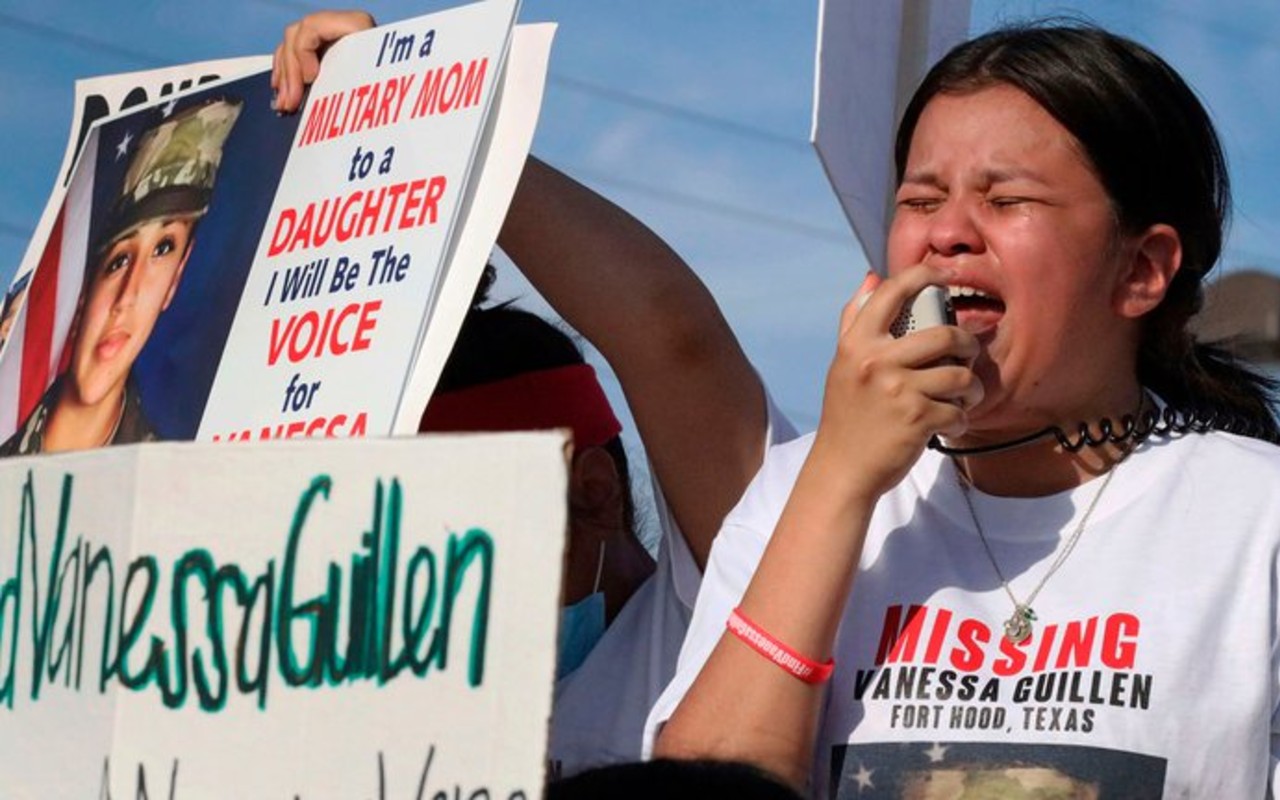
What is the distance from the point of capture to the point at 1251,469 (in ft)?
5.90

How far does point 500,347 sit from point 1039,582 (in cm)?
90

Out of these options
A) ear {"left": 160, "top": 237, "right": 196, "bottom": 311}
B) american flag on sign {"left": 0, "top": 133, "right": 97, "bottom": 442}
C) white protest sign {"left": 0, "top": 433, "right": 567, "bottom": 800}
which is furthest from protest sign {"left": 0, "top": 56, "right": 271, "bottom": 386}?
white protest sign {"left": 0, "top": 433, "right": 567, "bottom": 800}

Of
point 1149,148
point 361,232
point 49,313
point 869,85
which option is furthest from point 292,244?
point 1149,148

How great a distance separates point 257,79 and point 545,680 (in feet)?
4.15

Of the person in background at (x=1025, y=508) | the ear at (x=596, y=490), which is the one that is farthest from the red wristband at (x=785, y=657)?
the ear at (x=596, y=490)

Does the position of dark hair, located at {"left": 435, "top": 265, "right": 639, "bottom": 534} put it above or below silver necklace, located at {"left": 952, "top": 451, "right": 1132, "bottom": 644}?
above

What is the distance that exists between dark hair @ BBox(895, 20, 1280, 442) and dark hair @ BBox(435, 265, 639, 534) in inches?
25.6

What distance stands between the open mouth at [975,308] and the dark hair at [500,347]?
77 centimetres

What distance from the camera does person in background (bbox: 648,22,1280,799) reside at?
1.68 meters

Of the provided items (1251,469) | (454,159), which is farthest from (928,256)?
(454,159)

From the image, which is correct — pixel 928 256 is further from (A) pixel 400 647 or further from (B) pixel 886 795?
(A) pixel 400 647

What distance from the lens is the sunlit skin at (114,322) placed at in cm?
234

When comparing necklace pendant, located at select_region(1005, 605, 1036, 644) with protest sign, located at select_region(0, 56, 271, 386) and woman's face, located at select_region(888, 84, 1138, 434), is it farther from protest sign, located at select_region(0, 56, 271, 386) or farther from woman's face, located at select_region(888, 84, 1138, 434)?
protest sign, located at select_region(0, 56, 271, 386)

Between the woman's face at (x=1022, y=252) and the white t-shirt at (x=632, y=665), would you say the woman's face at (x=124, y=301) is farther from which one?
the woman's face at (x=1022, y=252)
